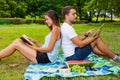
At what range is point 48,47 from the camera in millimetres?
6676

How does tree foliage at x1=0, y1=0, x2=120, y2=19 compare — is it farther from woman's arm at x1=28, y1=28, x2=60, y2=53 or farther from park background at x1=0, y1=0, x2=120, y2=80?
woman's arm at x1=28, y1=28, x2=60, y2=53

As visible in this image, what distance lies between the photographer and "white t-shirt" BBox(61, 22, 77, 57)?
21.8 feet

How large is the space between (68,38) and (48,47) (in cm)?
45

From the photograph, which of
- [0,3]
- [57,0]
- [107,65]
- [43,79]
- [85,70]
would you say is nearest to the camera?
[43,79]

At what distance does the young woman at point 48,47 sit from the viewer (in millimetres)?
6711

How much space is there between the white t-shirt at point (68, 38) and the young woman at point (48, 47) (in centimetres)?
14

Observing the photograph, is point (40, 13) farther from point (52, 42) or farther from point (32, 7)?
point (52, 42)

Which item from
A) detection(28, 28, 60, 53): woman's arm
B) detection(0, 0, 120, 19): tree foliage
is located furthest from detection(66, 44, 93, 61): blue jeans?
detection(0, 0, 120, 19): tree foliage

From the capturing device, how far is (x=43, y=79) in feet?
18.6

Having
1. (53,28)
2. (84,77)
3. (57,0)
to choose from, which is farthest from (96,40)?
(57,0)

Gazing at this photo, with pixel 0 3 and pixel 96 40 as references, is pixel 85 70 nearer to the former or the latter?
pixel 96 40

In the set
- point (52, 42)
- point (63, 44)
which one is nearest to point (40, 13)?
point (63, 44)

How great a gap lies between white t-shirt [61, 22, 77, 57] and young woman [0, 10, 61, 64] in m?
0.14

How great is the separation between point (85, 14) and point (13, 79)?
51631mm
